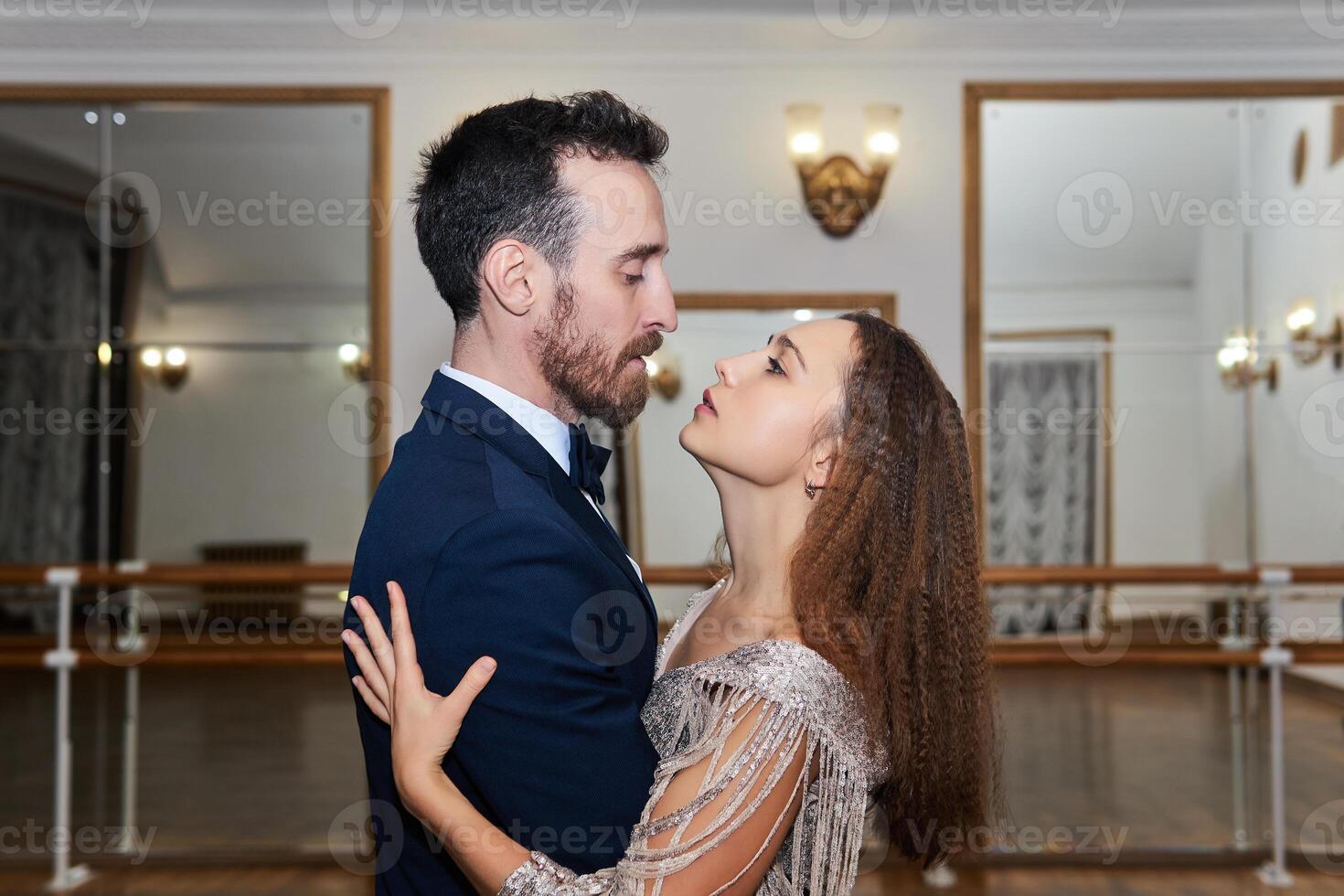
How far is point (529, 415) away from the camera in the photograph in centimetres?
134

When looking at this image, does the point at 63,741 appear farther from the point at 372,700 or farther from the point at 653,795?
Result: the point at 653,795

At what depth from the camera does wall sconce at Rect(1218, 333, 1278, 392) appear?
4199mm

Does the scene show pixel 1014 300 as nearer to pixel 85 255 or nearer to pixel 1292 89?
pixel 1292 89

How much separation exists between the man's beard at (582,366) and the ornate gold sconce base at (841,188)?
→ 294 cm

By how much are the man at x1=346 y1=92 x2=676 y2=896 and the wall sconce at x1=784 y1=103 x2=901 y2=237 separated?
287 centimetres

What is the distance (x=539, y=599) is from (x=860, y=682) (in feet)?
1.58

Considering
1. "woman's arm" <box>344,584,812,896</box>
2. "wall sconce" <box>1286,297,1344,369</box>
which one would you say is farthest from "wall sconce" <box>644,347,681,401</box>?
"woman's arm" <box>344,584,812,896</box>

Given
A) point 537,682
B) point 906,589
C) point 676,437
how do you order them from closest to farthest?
point 537,682, point 906,589, point 676,437

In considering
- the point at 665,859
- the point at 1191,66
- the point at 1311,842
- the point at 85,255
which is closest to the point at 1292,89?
the point at 1191,66

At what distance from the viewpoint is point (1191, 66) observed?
4.21 meters

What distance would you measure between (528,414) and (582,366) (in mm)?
87

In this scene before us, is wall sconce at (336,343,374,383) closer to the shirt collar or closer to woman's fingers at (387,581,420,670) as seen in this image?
the shirt collar

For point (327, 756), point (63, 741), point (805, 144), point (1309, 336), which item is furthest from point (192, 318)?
point (1309, 336)

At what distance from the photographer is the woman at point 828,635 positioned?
1290mm
